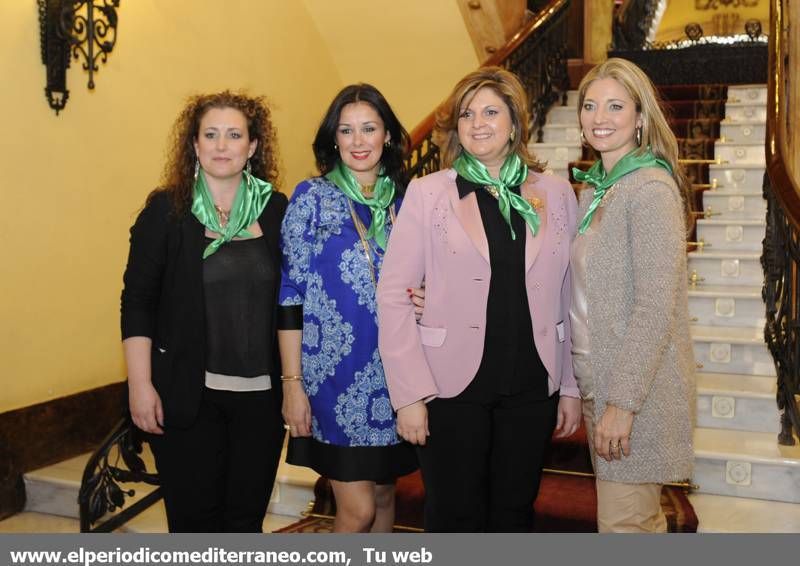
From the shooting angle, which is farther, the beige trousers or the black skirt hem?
the black skirt hem

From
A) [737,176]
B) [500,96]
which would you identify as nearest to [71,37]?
[500,96]

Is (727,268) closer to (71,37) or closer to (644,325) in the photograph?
(644,325)

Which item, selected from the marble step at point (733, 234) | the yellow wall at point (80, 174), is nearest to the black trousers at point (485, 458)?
the yellow wall at point (80, 174)

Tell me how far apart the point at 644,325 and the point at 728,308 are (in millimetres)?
2872

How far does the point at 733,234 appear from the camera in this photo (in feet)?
17.4

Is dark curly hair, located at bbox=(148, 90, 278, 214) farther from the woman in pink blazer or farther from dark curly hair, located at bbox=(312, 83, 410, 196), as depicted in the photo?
the woman in pink blazer

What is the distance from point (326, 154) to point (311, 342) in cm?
56

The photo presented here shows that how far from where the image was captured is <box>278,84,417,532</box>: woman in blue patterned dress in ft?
7.87

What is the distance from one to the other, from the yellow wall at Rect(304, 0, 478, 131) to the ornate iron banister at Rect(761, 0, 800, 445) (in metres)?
2.99

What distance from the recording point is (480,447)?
223 cm

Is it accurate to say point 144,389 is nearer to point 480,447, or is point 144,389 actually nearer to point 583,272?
point 480,447

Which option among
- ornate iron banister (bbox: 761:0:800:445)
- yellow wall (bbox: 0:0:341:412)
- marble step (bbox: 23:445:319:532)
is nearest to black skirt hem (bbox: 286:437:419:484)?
marble step (bbox: 23:445:319:532)

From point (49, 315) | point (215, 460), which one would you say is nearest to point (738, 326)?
point (215, 460)

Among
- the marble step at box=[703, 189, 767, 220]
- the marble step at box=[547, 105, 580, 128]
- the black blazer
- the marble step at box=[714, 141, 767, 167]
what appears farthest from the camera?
the marble step at box=[547, 105, 580, 128]
